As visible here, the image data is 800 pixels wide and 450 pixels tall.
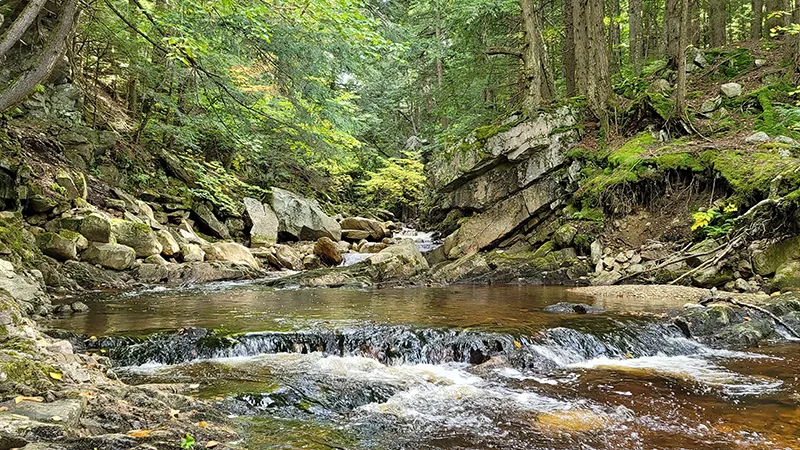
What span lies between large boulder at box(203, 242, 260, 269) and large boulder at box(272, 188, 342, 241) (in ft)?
13.0

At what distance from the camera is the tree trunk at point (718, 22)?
55.6 ft

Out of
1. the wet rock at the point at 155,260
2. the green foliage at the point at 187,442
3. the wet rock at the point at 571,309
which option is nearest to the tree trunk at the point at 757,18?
the wet rock at the point at 571,309

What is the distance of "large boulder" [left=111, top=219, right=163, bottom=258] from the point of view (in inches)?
450

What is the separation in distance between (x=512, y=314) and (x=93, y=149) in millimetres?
12211

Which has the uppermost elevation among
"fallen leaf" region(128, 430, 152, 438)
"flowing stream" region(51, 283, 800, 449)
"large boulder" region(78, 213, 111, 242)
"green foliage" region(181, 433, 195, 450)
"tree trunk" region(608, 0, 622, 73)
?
"tree trunk" region(608, 0, 622, 73)

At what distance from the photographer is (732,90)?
13.2 meters

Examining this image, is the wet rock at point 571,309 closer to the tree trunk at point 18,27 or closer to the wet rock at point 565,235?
the wet rock at point 565,235

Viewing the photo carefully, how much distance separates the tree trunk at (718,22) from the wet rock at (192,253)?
1848cm

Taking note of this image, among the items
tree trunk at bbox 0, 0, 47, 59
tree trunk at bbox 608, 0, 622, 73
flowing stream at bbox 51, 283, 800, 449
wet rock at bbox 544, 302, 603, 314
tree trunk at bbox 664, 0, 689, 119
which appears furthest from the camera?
tree trunk at bbox 608, 0, 622, 73

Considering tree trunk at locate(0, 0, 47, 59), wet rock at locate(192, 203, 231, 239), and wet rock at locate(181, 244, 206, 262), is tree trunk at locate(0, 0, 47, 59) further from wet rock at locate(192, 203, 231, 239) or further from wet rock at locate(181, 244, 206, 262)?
wet rock at locate(192, 203, 231, 239)

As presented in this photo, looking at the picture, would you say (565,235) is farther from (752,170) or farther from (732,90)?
(732,90)

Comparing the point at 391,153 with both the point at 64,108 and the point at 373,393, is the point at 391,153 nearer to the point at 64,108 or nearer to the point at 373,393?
the point at 64,108

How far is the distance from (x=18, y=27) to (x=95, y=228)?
7.11 m

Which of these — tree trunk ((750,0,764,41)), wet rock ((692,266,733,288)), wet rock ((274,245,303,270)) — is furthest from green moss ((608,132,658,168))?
wet rock ((274,245,303,270))
